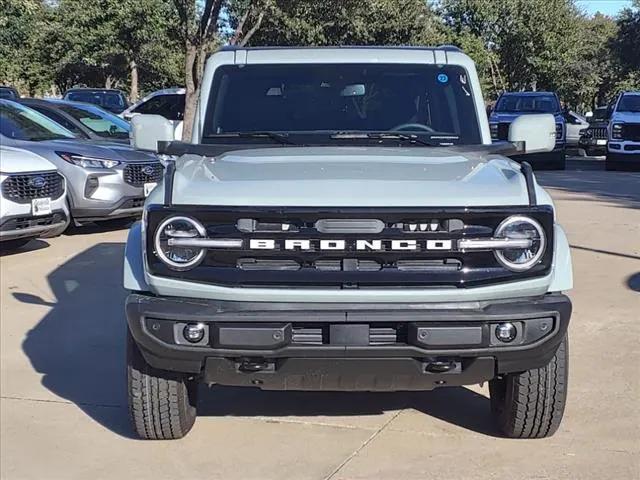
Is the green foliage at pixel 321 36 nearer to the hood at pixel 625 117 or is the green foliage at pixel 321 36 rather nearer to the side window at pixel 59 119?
the hood at pixel 625 117

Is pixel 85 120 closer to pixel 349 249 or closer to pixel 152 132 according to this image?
pixel 152 132

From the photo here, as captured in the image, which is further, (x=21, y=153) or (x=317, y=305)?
(x=21, y=153)

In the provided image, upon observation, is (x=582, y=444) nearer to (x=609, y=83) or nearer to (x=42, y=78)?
(x=42, y=78)

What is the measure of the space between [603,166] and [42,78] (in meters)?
25.9

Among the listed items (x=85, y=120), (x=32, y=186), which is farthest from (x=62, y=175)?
(x=85, y=120)

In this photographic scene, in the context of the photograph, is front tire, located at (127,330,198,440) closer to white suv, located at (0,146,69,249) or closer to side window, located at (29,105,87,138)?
white suv, located at (0,146,69,249)

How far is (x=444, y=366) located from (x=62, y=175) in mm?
7287

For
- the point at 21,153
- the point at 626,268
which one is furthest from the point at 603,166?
the point at 21,153

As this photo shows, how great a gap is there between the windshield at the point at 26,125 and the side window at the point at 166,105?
1089 centimetres

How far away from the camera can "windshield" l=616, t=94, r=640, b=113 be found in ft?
70.5

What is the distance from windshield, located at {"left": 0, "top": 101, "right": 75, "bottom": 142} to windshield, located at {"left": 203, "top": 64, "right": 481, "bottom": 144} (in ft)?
22.2

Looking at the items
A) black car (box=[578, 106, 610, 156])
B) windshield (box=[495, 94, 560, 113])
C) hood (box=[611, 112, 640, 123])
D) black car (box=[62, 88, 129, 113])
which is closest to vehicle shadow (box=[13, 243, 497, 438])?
hood (box=[611, 112, 640, 123])

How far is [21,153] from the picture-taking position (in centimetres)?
1004

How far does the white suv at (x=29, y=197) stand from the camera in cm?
948
